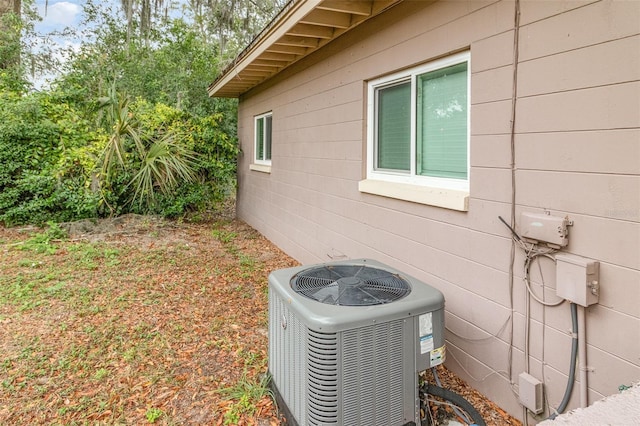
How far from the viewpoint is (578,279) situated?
171 cm

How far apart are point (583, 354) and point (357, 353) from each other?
105cm

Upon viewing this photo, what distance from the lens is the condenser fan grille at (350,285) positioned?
1893mm

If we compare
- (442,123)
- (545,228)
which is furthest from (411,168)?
(545,228)

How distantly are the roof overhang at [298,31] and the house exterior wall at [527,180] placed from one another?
0.64 ft

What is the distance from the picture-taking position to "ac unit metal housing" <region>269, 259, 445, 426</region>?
1668 millimetres

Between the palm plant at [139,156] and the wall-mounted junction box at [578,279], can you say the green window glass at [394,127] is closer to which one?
the wall-mounted junction box at [578,279]

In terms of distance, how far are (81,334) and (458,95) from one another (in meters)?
3.41

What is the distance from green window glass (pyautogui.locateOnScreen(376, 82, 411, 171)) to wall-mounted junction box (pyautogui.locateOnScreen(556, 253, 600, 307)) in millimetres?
1524

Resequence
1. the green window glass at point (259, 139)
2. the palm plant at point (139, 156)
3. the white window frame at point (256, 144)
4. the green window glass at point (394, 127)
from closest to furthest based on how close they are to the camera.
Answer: the green window glass at point (394, 127), the palm plant at point (139, 156), the white window frame at point (256, 144), the green window glass at point (259, 139)

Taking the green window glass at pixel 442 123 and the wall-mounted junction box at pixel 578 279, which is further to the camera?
the green window glass at pixel 442 123

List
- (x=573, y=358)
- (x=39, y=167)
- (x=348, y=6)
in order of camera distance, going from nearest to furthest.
Answer: (x=573, y=358), (x=348, y=6), (x=39, y=167)

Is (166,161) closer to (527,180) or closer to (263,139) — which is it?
(263,139)

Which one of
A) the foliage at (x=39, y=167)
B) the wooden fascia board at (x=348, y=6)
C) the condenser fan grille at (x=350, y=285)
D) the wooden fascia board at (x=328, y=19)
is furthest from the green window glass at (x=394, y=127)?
the foliage at (x=39, y=167)

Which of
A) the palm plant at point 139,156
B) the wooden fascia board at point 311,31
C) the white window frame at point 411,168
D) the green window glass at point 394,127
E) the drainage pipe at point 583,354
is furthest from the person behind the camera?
the palm plant at point 139,156
